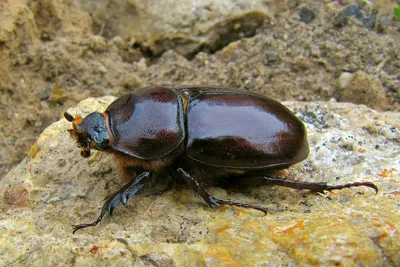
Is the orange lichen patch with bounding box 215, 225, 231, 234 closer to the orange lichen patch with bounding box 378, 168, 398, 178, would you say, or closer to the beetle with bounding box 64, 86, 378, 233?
the beetle with bounding box 64, 86, 378, 233

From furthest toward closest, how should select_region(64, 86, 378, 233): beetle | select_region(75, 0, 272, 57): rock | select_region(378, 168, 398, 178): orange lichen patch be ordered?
select_region(75, 0, 272, 57): rock < select_region(378, 168, 398, 178): orange lichen patch < select_region(64, 86, 378, 233): beetle

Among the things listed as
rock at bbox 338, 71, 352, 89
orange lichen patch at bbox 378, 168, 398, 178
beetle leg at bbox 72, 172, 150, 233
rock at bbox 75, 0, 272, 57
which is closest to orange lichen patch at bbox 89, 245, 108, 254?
beetle leg at bbox 72, 172, 150, 233

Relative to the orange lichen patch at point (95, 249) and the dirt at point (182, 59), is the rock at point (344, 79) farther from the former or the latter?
the orange lichen patch at point (95, 249)

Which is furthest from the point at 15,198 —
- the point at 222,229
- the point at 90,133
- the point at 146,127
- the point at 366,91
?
the point at 366,91

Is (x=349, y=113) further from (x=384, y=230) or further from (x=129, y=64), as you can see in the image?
(x=129, y=64)

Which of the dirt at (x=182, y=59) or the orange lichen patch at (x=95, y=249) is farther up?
the dirt at (x=182, y=59)

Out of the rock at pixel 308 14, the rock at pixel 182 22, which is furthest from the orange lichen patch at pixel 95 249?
the rock at pixel 308 14
